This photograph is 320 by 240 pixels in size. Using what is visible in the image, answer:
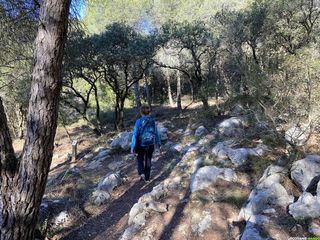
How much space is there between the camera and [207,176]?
4.93 meters

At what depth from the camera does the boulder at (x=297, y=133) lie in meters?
4.74

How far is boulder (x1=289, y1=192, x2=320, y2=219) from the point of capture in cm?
324

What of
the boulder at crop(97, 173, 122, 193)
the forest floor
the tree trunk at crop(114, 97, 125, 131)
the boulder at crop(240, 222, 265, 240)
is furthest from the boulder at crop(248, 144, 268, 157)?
the tree trunk at crop(114, 97, 125, 131)

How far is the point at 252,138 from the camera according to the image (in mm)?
6434

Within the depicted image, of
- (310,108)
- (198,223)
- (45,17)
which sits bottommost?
(198,223)

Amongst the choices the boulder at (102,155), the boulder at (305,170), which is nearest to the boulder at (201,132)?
the boulder at (102,155)

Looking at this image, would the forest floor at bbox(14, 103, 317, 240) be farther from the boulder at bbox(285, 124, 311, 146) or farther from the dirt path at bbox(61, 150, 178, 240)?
the boulder at bbox(285, 124, 311, 146)

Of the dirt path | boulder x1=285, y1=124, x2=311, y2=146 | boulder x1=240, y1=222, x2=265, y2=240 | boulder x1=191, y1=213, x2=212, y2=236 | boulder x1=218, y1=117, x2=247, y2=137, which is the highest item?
boulder x1=285, y1=124, x2=311, y2=146

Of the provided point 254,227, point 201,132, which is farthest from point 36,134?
point 201,132

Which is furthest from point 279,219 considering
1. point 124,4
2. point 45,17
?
point 124,4

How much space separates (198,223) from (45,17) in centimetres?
300

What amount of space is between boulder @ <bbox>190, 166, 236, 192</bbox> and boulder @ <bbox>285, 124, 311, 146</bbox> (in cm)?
109

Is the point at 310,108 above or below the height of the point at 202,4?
below

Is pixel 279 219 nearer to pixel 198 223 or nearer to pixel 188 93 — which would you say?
pixel 198 223
